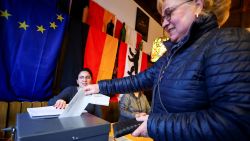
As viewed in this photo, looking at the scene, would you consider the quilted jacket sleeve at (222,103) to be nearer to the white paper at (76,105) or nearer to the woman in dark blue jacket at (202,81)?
the woman in dark blue jacket at (202,81)

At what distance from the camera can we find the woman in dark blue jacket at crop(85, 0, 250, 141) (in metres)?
0.44

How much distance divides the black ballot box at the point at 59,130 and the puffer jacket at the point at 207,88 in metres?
0.28

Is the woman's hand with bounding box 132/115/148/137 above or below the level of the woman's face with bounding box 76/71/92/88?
below

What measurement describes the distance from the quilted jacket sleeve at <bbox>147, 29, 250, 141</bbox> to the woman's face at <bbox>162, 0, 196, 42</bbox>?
146 mm

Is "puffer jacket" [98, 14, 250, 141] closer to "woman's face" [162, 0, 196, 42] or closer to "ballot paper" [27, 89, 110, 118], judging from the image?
"woman's face" [162, 0, 196, 42]

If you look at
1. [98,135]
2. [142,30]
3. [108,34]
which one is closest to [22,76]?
[108,34]

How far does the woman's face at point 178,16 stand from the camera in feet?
2.07

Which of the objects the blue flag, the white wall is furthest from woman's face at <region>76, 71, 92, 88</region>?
the white wall

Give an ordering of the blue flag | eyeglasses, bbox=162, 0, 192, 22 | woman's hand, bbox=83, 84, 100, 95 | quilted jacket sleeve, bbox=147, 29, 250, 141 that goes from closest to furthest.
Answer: quilted jacket sleeve, bbox=147, 29, 250, 141 < eyeglasses, bbox=162, 0, 192, 22 < woman's hand, bbox=83, 84, 100, 95 < the blue flag

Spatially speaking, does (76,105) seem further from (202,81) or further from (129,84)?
(202,81)

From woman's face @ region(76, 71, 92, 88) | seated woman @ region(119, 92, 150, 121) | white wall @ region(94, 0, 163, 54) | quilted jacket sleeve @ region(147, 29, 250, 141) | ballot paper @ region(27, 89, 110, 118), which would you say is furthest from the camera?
white wall @ region(94, 0, 163, 54)

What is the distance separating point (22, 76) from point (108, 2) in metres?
1.86

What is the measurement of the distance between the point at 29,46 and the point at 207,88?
82.2 inches

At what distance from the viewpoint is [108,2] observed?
3330 millimetres
